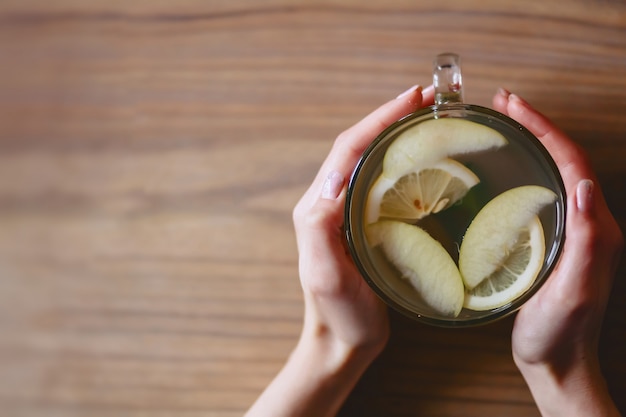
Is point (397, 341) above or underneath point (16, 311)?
underneath

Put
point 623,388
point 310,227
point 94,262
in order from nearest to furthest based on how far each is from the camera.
Result: 1. point 310,227
2. point 623,388
3. point 94,262

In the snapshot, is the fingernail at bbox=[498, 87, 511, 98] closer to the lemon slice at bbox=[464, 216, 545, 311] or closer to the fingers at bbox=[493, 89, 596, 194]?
the fingers at bbox=[493, 89, 596, 194]

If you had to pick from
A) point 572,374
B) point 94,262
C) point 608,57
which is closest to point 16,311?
point 94,262

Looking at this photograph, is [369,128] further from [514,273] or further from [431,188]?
[514,273]

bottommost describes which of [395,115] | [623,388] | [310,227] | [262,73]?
[623,388]

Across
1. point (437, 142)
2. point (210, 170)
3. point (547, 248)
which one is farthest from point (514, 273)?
point (210, 170)

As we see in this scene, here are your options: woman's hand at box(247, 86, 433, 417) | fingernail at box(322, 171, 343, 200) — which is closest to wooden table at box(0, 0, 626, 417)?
woman's hand at box(247, 86, 433, 417)

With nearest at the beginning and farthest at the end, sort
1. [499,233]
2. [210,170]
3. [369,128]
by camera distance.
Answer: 1. [499,233]
2. [369,128]
3. [210,170]

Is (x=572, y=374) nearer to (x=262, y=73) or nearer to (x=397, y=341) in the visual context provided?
(x=397, y=341)
